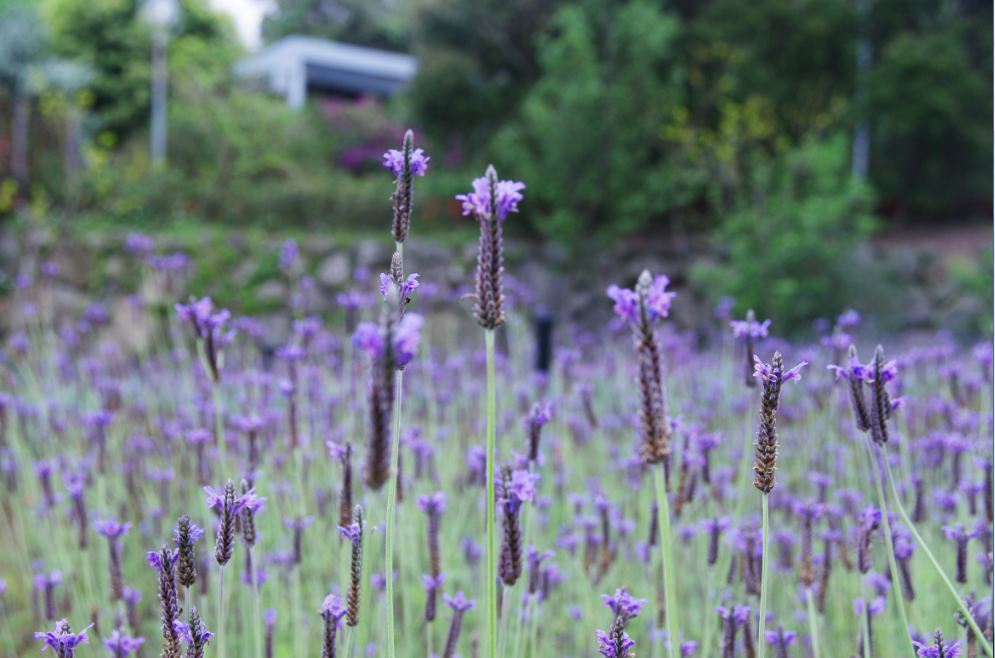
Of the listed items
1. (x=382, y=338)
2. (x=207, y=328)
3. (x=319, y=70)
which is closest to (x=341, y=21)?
(x=319, y=70)

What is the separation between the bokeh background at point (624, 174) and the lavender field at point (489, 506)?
151 inches

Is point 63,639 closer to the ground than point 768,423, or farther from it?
closer to the ground

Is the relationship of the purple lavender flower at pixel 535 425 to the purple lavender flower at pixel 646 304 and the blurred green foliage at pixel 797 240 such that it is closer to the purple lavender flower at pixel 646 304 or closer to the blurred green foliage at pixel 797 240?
the purple lavender flower at pixel 646 304

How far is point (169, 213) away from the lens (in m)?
11.1

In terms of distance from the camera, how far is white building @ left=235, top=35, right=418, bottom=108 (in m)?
18.1

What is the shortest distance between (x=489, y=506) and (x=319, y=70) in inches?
787

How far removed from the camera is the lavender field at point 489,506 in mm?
1229

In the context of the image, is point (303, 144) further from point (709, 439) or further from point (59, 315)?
point (709, 439)

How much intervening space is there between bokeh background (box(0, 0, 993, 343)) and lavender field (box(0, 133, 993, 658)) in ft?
12.6

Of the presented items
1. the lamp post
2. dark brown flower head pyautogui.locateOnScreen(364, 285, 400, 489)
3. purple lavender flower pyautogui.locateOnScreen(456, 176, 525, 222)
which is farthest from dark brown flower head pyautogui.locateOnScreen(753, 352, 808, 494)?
the lamp post

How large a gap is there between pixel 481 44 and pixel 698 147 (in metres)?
3.02

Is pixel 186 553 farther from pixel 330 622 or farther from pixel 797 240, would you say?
pixel 797 240

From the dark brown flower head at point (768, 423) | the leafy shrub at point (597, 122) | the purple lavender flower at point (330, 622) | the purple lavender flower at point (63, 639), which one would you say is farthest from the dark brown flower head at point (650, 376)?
the leafy shrub at point (597, 122)

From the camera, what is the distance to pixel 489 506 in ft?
3.70
